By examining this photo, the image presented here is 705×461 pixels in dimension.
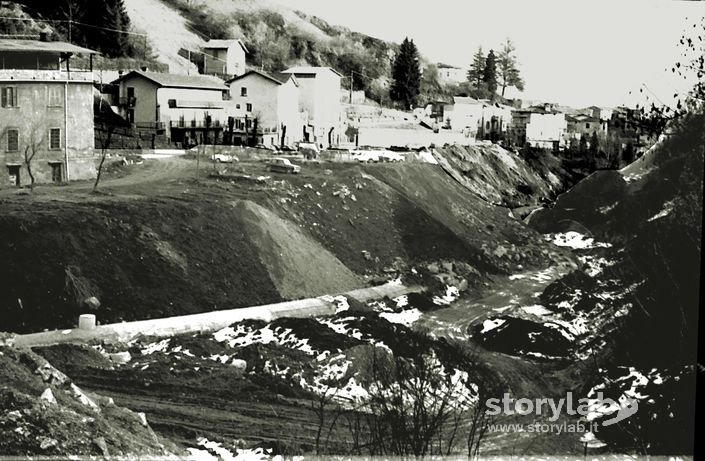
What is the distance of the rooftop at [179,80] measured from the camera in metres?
4.76

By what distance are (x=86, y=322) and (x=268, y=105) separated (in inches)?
47.6

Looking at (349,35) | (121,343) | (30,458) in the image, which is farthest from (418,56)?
(30,458)

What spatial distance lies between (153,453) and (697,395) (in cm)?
217

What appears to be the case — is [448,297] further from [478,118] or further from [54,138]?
[54,138]

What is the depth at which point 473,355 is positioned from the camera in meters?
4.69

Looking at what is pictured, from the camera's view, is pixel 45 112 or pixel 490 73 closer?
pixel 45 112

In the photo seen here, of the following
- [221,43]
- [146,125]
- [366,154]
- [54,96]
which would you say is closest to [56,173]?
[54,96]

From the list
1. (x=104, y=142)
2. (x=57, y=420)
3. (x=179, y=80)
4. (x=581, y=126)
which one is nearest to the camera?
(x=57, y=420)

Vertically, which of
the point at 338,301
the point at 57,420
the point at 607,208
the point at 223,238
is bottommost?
the point at 57,420

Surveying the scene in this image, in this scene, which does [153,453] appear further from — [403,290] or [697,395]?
[697,395]

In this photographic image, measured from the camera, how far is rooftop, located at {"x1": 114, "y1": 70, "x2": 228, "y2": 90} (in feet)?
15.6

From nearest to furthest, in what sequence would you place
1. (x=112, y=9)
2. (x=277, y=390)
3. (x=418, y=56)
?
(x=277, y=390) < (x=112, y=9) < (x=418, y=56)

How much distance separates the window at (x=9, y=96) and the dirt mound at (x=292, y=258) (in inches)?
36.1

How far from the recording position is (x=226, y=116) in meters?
4.89
